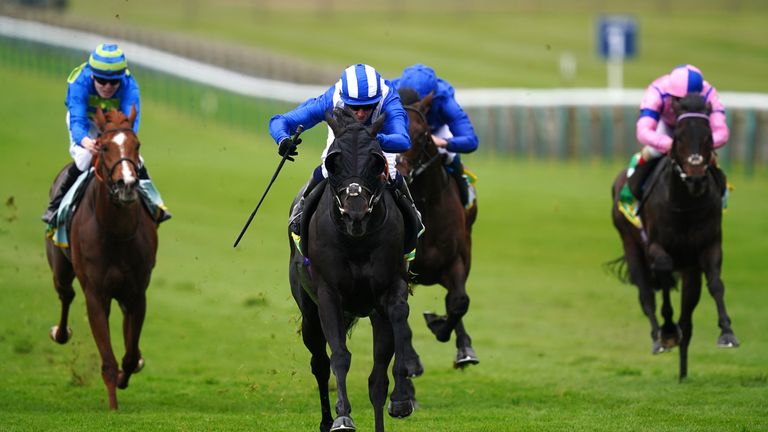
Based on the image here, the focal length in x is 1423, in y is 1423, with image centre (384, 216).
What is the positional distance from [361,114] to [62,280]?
4.63 meters

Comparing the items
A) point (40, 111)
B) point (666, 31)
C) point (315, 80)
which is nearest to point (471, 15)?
point (666, 31)

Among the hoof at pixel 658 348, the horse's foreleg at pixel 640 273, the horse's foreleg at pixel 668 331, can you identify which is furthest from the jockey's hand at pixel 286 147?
the horse's foreleg at pixel 640 273

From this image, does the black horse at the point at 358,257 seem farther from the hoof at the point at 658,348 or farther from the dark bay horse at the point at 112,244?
the hoof at the point at 658,348

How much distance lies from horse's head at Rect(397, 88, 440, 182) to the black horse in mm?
2303

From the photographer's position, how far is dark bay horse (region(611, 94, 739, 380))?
38.6ft

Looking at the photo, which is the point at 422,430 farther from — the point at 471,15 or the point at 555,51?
the point at 471,15

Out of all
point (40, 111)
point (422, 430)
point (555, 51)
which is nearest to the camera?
point (422, 430)

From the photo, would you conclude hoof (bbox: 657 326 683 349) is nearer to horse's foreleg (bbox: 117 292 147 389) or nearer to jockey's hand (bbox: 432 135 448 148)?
jockey's hand (bbox: 432 135 448 148)

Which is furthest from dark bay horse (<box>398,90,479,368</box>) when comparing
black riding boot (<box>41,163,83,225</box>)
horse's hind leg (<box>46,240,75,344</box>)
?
horse's hind leg (<box>46,240,75,344</box>)

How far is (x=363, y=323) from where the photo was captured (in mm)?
19328

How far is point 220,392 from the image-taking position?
1291 cm

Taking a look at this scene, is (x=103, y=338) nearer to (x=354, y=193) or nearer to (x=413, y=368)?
(x=413, y=368)

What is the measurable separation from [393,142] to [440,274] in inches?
125

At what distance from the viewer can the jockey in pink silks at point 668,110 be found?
1223 cm
